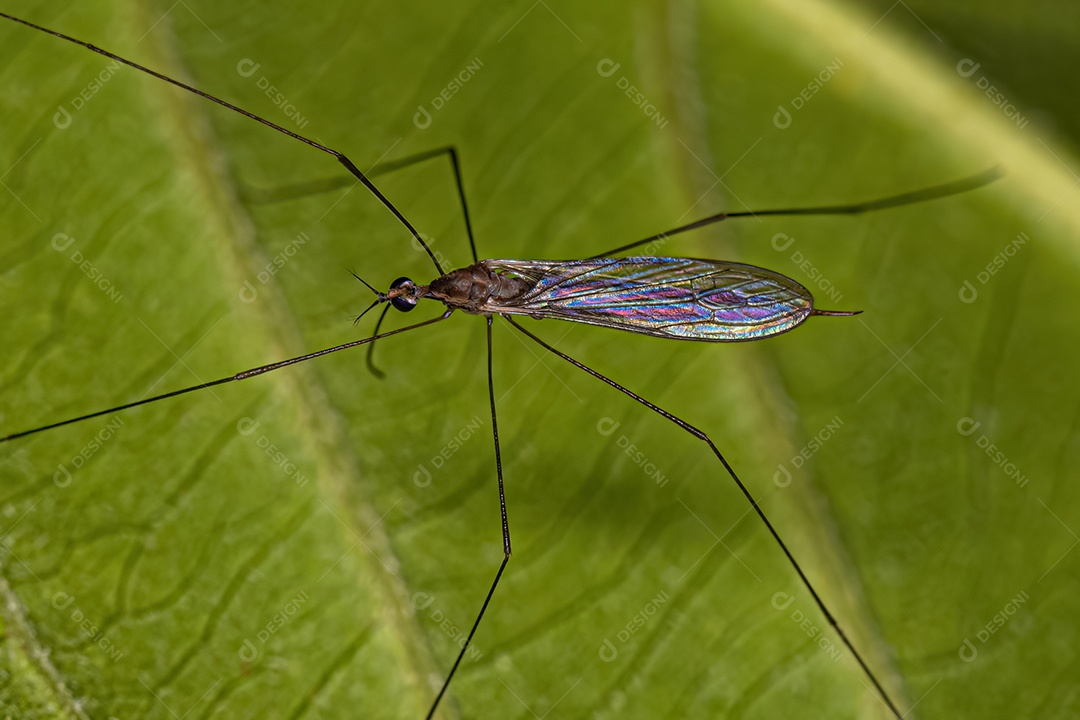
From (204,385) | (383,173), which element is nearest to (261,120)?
(383,173)

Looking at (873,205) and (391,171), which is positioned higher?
(391,171)

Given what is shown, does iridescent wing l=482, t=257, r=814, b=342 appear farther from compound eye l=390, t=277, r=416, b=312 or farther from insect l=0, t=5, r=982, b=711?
compound eye l=390, t=277, r=416, b=312

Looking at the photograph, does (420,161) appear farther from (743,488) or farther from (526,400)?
(743,488)

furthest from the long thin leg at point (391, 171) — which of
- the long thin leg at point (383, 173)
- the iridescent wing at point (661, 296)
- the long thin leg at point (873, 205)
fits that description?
the long thin leg at point (873, 205)

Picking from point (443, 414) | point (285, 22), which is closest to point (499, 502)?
point (443, 414)

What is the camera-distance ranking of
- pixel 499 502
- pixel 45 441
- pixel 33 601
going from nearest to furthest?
pixel 33 601 → pixel 45 441 → pixel 499 502

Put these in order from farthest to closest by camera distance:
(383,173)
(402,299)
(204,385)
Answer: (402,299) → (383,173) → (204,385)

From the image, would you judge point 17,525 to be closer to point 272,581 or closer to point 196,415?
point 196,415

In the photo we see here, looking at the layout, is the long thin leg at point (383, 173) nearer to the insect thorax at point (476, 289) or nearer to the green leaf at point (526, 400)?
the green leaf at point (526, 400)

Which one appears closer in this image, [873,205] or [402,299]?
[873,205]
